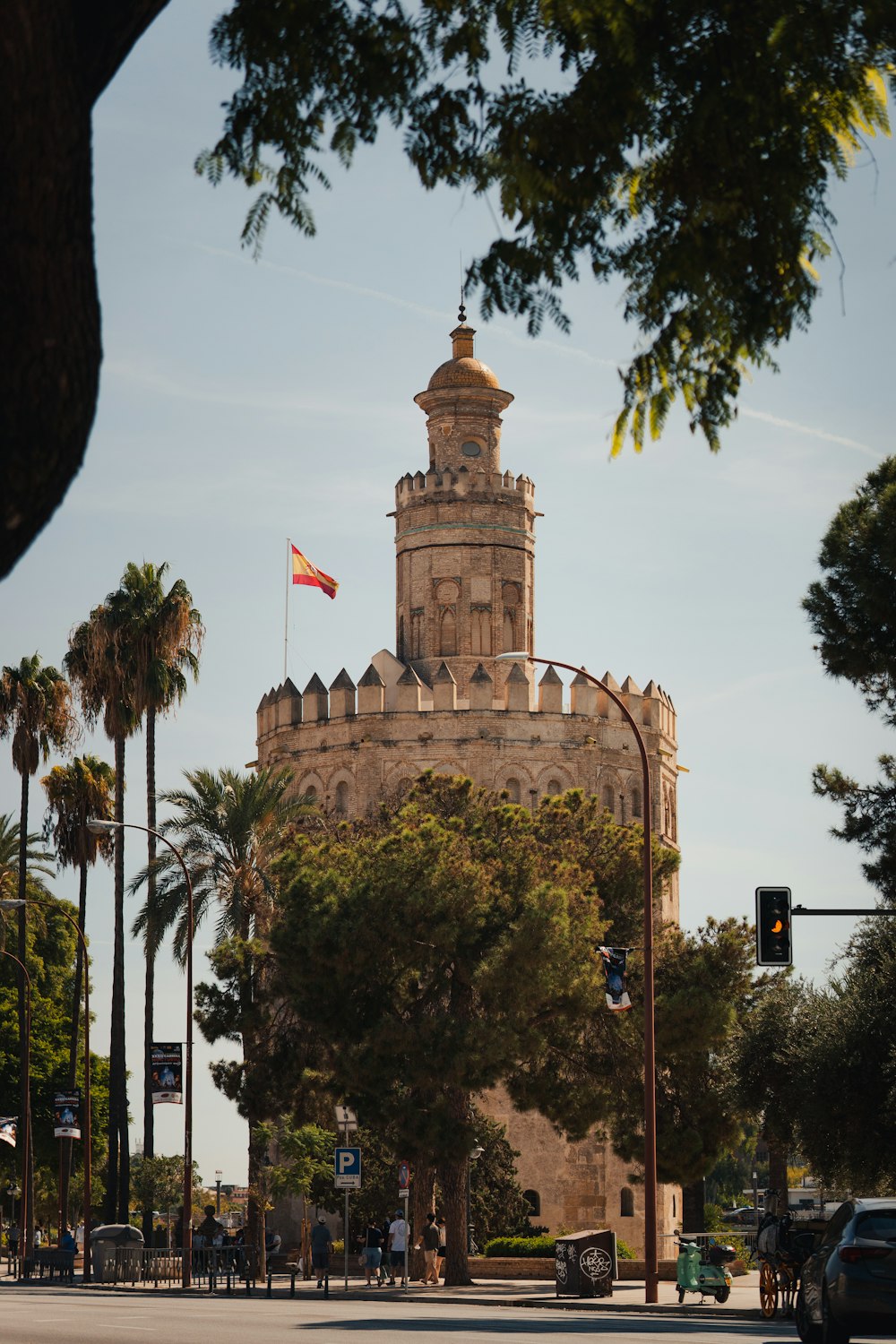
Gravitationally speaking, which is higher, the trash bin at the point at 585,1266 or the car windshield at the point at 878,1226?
the car windshield at the point at 878,1226

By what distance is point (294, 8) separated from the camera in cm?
666

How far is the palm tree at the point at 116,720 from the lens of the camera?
50938mm

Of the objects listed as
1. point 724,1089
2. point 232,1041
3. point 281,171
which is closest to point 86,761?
point 232,1041

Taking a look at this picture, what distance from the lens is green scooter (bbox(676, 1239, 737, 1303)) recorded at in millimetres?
30016

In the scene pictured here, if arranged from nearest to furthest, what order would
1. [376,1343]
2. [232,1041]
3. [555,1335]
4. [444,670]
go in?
1. [376,1343]
2. [555,1335]
3. [232,1041]
4. [444,670]

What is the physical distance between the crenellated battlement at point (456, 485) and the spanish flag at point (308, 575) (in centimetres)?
634

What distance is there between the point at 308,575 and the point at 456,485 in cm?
748

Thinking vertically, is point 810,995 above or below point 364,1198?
above

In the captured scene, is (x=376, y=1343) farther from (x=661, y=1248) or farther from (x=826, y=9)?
(x=661, y=1248)

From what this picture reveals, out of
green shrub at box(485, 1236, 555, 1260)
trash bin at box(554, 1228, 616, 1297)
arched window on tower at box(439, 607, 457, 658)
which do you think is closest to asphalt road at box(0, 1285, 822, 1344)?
trash bin at box(554, 1228, 616, 1297)

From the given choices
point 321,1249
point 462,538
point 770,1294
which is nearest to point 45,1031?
point 462,538

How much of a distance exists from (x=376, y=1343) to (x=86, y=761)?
144 feet

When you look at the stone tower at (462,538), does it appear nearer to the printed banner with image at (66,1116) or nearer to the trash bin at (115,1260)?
the printed banner with image at (66,1116)

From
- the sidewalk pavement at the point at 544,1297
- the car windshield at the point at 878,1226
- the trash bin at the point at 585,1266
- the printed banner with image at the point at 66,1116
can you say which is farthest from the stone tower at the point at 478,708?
the car windshield at the point at 878,1226
